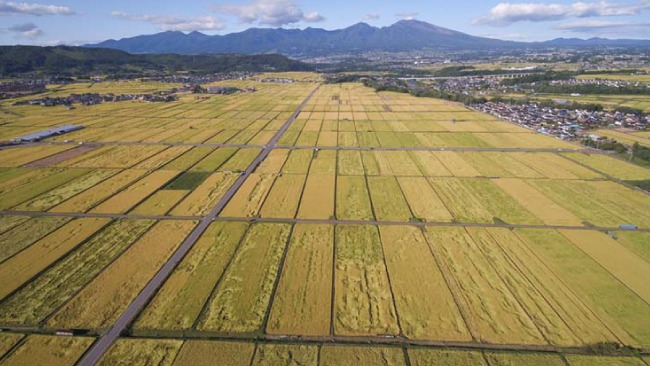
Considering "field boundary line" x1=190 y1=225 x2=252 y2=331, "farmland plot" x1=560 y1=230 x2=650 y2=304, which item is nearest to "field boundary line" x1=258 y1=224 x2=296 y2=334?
"field boundary line" x1=190 y1=225 x2=252 y2=331

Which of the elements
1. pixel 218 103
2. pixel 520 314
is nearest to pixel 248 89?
pixel 218 103

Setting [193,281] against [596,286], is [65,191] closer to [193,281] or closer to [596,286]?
[193,281]

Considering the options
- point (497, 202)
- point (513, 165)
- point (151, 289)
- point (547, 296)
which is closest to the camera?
point (547, 296)

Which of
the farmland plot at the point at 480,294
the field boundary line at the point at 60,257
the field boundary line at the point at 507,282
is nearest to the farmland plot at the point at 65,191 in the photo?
the field boundary line at the point at 60,257

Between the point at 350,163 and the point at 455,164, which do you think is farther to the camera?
the point at 350,163

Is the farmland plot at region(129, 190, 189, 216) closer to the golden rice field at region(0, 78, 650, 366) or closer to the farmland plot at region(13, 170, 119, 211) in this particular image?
the golden rice field at region(0, 78, 650, 366)

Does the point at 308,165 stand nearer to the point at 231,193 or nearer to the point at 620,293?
the point at 231,193

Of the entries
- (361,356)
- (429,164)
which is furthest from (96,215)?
(429,164)
